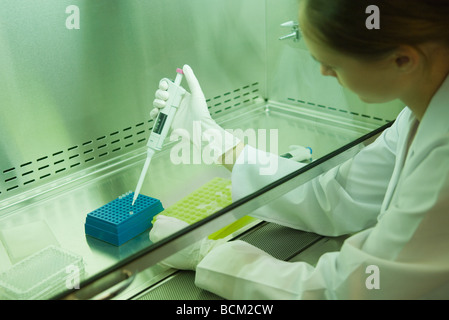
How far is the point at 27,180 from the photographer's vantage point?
1545mm

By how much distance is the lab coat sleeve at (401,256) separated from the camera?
1054mm

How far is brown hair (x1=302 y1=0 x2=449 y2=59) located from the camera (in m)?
0.99

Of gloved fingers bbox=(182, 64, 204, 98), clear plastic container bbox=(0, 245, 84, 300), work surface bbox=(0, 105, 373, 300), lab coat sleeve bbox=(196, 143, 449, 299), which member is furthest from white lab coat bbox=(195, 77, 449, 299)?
clear plastic container bbox=(0, 245, 84, 300)

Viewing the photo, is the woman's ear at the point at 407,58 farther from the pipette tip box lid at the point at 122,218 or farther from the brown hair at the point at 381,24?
the pipette tip box lid at the point at 122,218

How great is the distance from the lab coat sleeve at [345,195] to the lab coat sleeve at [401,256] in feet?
0.98

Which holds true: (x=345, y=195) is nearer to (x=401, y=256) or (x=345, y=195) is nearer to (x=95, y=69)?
(x=401, y=256)

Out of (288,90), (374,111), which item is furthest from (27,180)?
(374,111)

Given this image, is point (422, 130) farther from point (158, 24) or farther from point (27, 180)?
point (27, 180)

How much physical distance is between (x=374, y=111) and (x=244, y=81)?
0.53m

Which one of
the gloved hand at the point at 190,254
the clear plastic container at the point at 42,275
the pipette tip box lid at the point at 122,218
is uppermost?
the pipette tip box lid at the point at 122,218


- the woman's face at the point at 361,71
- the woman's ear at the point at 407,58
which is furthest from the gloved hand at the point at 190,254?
the woman's ear at the point at 407,58

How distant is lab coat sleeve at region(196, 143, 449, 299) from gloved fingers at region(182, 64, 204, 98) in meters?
0.58

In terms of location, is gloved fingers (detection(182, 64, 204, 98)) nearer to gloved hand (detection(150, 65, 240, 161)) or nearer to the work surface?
gloved hand (detection(150, 65, 240, 161))

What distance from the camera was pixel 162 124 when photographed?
4.90ft
